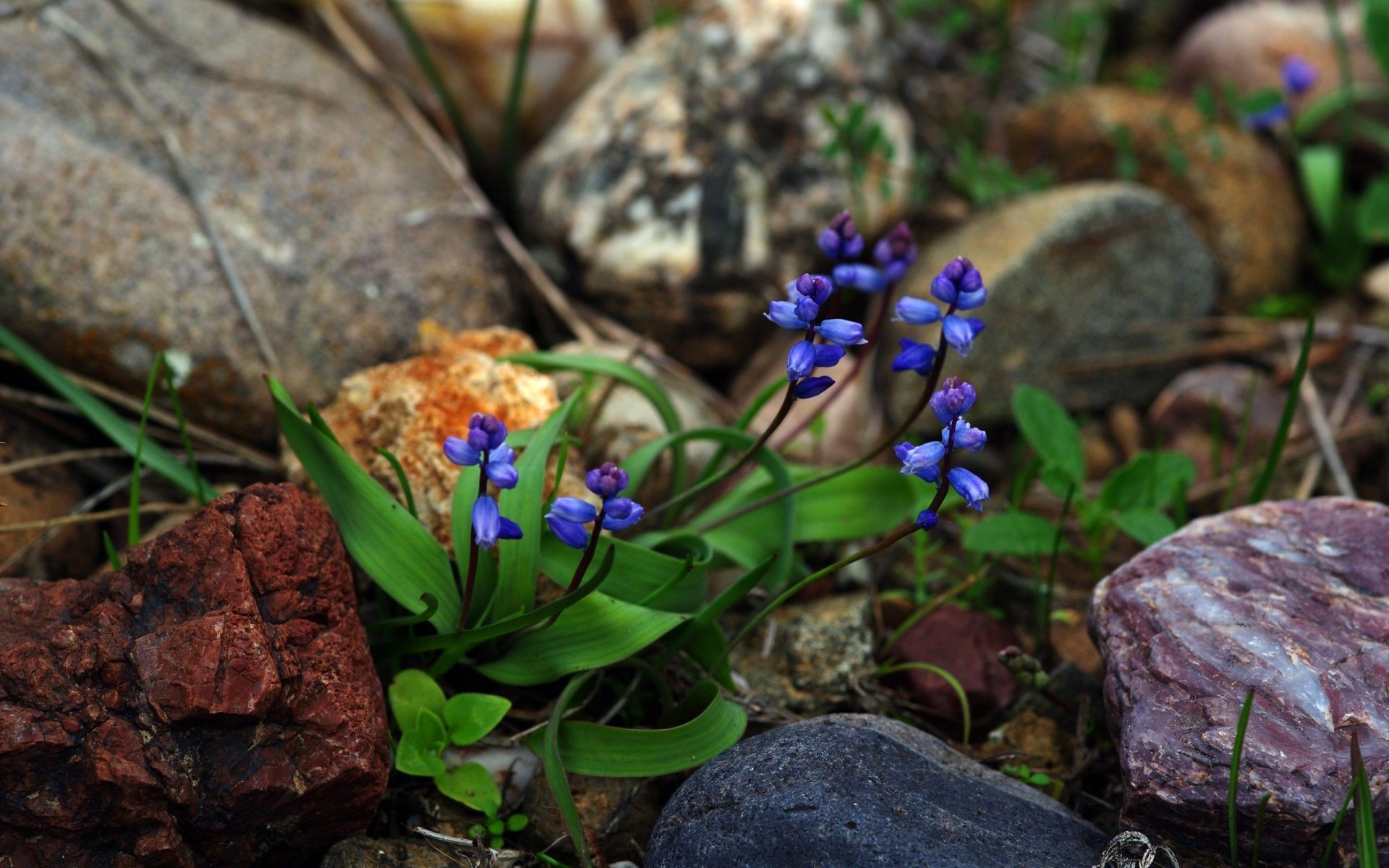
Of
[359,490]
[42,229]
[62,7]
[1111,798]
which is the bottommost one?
[1111,798]

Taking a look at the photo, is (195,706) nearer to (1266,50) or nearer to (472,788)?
(472,788)

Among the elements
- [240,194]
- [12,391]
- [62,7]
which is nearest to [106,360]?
[12,391]

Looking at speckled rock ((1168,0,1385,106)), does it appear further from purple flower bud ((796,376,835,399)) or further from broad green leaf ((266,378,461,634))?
broad green leaf ((266,378,461,634))

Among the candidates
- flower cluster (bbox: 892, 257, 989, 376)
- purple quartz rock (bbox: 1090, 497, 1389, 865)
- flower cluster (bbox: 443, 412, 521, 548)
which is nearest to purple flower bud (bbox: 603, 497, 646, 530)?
flower cluster (bbox: 443, 412, 521, 548)

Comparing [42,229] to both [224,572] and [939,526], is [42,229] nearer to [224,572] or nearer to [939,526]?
[224,572]

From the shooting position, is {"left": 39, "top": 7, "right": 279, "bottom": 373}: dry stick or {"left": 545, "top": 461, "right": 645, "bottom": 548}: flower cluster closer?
{"left": 545, "top": 461, "right": 645, "bottom": 548}: flower cluster

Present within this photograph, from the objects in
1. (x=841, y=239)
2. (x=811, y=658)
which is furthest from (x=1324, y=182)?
(x=811, y=658)
